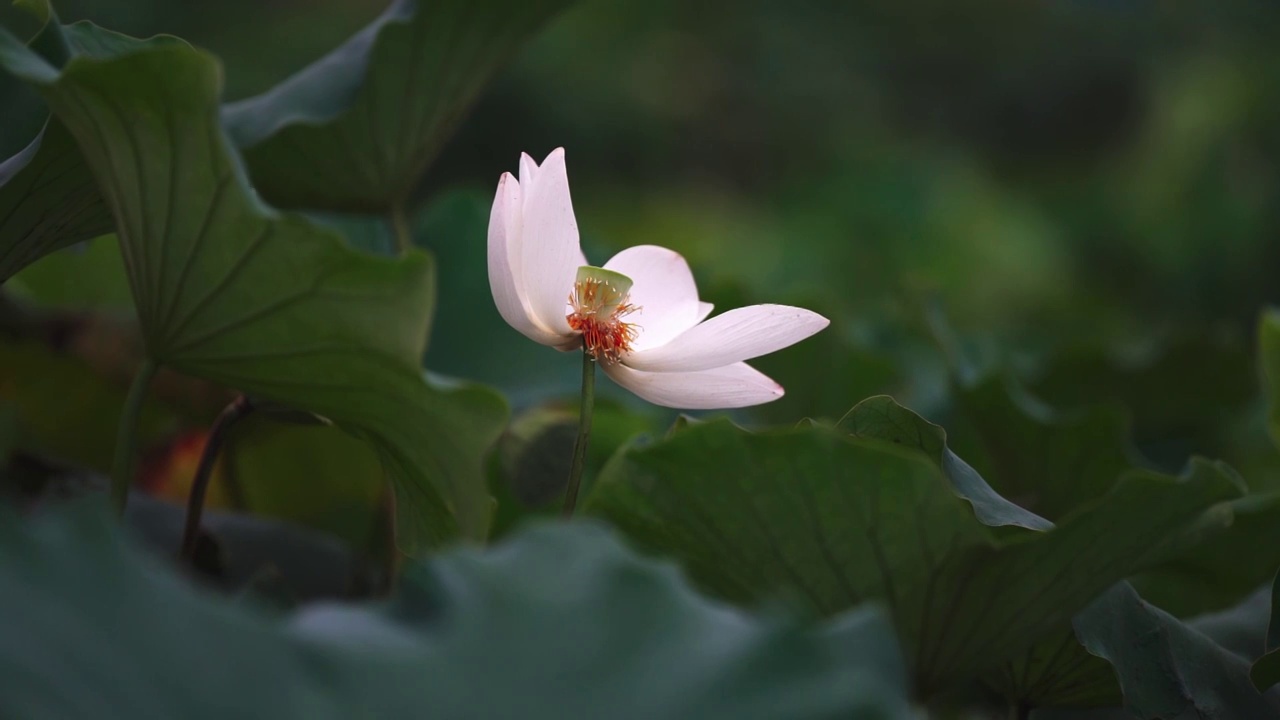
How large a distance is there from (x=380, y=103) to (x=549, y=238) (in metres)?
0.21

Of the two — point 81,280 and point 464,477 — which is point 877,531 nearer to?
point 464,477

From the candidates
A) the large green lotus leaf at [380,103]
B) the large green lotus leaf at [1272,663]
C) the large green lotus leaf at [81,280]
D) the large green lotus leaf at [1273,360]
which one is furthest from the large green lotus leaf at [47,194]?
the large green lotus leaf at [1273,360]

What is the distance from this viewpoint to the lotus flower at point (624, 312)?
37cm

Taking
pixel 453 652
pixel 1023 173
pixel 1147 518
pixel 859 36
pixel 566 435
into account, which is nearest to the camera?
pixel 453 652

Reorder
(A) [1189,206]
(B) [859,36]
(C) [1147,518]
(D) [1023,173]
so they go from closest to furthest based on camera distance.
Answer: (C) [1147,518] < (A) [1189,206] < (D) [1023,173] < (B) [859,36]

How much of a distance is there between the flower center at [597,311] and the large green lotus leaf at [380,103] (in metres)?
0.17

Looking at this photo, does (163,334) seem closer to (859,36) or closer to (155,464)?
(155,464)

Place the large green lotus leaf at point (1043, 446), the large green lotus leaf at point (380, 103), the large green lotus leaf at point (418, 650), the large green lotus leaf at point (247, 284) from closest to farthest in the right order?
1. the large green lotus leaf at point (418, 650)
2. the large green lotus leaf at point (247, 284)
3. the large green lotus leaf at point (380, 103)
4. the large green lotus leaf at point (1043, 446)

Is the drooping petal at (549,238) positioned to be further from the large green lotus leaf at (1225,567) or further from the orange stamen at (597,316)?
the large green lotus leaf at (1225,567)

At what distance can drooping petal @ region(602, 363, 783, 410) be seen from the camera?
0.41 m

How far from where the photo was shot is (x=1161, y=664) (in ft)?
1.25

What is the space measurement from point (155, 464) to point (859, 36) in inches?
163

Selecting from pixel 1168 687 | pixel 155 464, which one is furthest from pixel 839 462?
pixel 155 464

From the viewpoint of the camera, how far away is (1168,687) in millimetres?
379
